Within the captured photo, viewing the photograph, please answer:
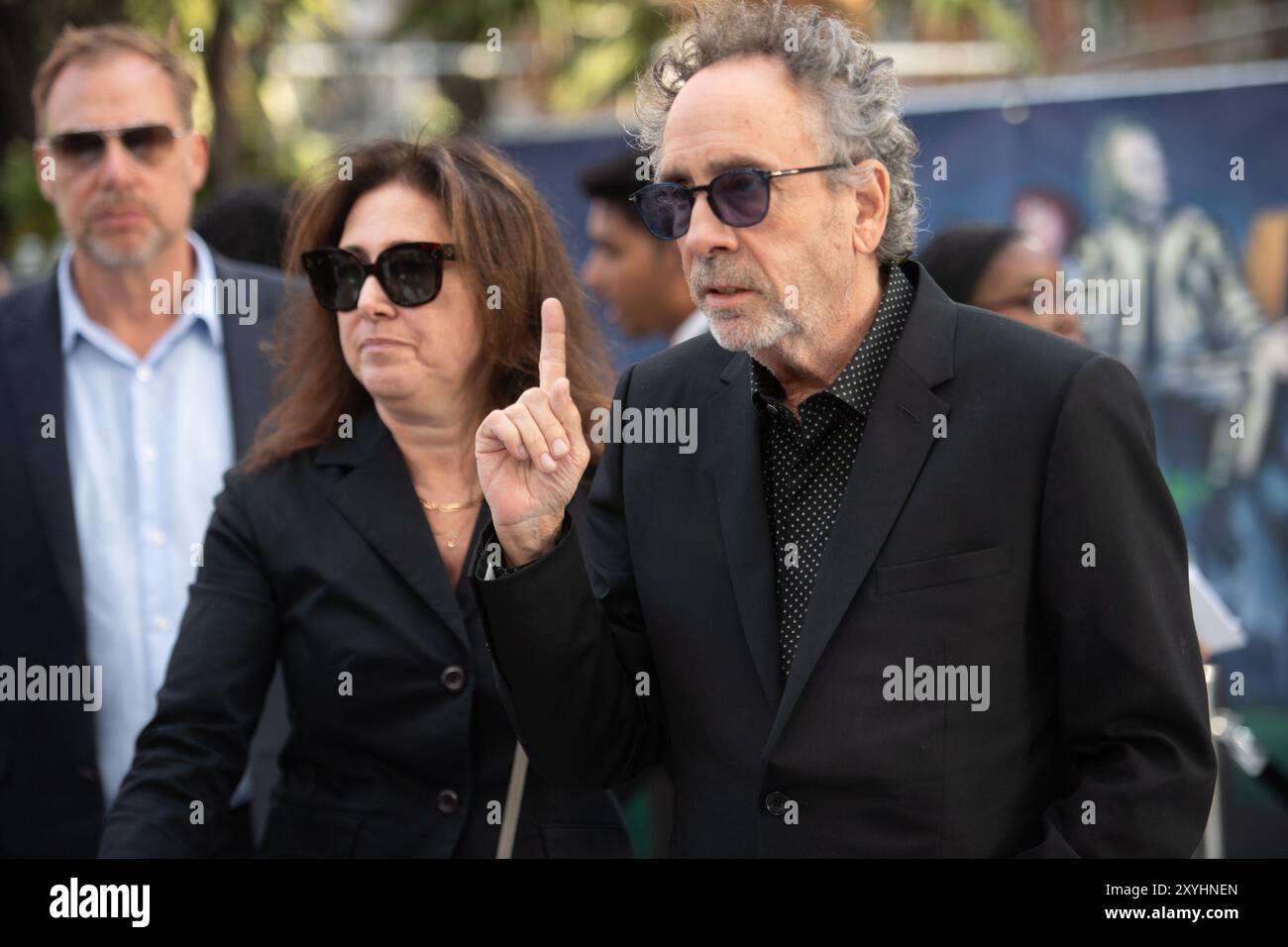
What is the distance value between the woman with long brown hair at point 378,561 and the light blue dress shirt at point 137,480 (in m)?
0.72

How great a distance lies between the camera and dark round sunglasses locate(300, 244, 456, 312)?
10.4 ft

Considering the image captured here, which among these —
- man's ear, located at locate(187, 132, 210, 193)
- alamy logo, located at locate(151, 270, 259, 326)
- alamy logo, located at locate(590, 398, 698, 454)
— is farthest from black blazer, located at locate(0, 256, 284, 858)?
alamy logo, located at locate(590, 398, 698, 454)

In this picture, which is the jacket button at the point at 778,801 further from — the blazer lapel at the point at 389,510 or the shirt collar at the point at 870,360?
the blazer lapel at the point at 389,510

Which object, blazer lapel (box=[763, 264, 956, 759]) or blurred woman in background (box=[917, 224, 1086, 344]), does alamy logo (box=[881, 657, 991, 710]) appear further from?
blurred woman in background (box=[917, 224, 1086, 344])

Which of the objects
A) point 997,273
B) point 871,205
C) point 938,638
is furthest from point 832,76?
point 997,273

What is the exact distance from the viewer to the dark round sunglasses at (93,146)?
14.1ft

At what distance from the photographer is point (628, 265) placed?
20.5 feet

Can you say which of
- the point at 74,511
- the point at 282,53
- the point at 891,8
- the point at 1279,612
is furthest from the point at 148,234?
the point at 891,8

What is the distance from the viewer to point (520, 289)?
130 inches

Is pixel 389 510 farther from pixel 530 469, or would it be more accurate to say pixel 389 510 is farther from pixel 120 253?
pixel 120 253

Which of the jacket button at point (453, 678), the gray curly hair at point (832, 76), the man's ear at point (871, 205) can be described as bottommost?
the jacket button at point (453, 678)

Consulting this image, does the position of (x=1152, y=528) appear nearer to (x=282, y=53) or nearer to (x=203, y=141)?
(x=203, y=141)
